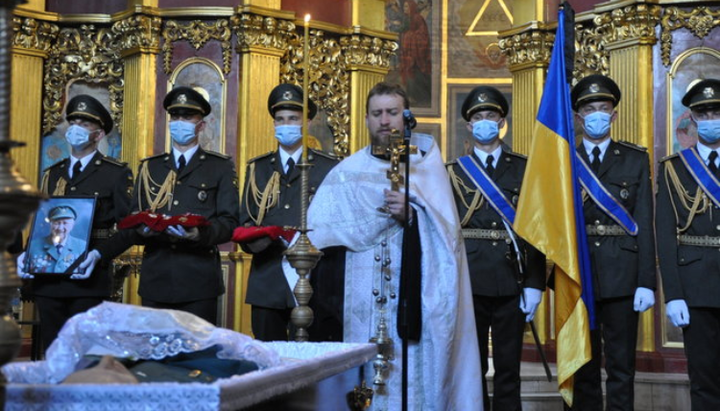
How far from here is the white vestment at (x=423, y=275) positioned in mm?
4676

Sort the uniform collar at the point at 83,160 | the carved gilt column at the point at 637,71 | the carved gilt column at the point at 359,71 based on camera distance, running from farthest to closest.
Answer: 1. the carved gilt column at the point at 359,71
2. the carved gilt column at the point at 637,71
3. the uniform collar at the point at 83,160

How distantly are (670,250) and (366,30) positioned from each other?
5.20 m

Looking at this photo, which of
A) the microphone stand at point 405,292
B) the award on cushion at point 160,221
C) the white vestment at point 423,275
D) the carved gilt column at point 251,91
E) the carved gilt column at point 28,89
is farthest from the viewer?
the carved gilt column at point 28,89

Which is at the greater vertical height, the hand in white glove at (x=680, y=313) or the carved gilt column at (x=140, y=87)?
the carved gilt column at (x=140, y=87)

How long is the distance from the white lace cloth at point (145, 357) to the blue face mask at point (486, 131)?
3335 millimetres

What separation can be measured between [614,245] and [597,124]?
2.22 feet

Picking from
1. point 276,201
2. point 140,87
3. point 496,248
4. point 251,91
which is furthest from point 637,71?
point 140,87

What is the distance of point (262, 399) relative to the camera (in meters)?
Result: 2.48

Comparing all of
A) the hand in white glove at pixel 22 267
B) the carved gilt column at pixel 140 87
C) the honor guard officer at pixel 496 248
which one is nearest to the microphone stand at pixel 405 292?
the honor guard officer at pixel 496 248

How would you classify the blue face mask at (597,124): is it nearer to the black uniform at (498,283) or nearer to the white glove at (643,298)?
the black uniform at (498,283)

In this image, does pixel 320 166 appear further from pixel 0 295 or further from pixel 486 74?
pixel 486 74

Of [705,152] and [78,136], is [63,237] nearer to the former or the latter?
[78,136]

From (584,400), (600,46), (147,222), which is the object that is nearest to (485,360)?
(584,400)

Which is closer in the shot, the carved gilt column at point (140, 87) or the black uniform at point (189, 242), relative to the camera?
the black uniform at point (189, 242)
